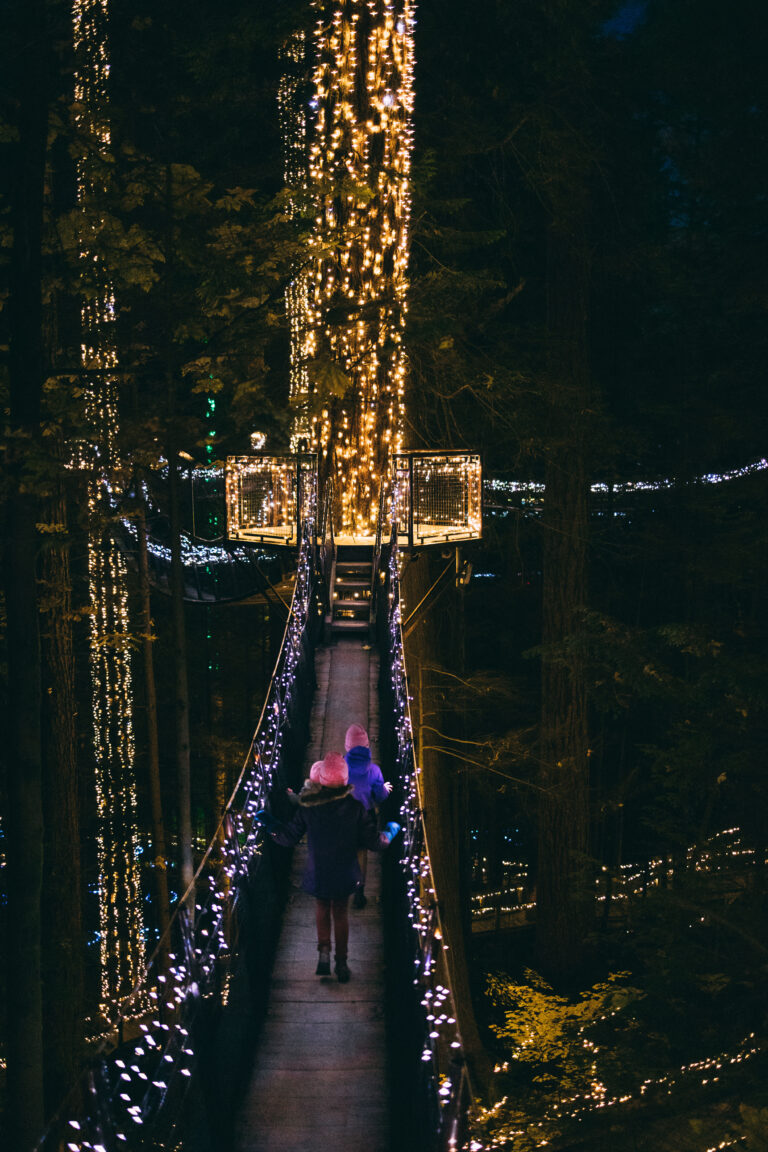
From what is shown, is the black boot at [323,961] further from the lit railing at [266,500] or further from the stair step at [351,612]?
the stair step at [351,612]

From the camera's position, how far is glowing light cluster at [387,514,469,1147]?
4062 mm

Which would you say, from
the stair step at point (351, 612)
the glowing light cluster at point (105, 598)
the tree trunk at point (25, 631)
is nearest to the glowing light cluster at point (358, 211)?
the stair step at point (351, 612)

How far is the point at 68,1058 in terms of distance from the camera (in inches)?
392

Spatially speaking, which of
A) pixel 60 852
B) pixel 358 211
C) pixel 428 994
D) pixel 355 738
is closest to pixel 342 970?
pixel 428 994

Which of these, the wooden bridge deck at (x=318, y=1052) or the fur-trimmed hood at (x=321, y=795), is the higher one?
the fur-trimmed hood at (x=321, y=795)

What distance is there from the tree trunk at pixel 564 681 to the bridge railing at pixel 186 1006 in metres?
5.87

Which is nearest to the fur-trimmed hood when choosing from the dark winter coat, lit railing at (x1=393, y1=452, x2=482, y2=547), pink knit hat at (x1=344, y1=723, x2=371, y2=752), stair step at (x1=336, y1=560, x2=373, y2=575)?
the dark winter coat

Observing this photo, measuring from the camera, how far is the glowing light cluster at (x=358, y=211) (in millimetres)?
9430

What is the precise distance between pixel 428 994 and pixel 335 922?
110 centimetres

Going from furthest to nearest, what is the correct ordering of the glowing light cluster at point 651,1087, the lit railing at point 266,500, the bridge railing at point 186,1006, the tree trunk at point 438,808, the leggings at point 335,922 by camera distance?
the tree trunk at point 438,808 → the lit railing at point 266,500 → the glowing light cluster at point 651,1087 → the leggings at point 335,922 → the bridge railing at point 186,1006

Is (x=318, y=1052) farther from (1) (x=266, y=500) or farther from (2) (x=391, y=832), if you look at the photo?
(1) (x=266, y=500)

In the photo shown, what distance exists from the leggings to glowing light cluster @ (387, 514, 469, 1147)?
0.41 meters

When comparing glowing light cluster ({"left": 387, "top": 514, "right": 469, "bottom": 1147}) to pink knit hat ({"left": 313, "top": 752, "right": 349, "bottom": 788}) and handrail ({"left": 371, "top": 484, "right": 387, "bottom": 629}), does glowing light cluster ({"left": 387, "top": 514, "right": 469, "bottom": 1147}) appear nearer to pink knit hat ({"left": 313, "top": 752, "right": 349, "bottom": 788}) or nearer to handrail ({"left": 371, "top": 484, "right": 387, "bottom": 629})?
pink knit hat ({"left": 313, "top": 752, "right": 349, "bottom": 788})

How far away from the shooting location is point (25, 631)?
6242 millimetres
